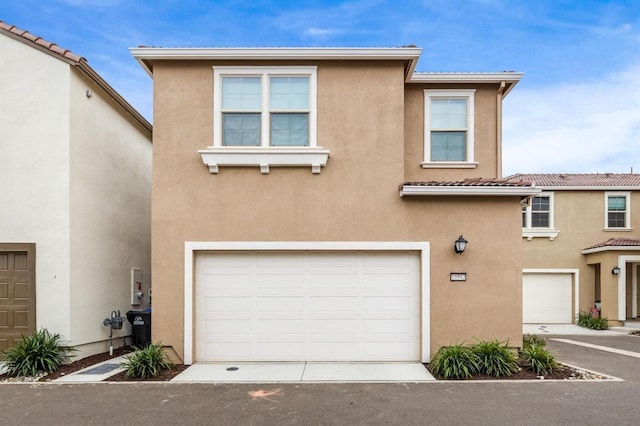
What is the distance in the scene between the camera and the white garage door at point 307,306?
28.0ft

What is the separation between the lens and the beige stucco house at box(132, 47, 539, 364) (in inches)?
332

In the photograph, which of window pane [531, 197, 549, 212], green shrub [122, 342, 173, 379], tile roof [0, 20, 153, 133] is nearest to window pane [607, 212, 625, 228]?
window pane [531, 197, 549, 212]

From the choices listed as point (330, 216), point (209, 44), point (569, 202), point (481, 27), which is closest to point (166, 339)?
point (330, 216)

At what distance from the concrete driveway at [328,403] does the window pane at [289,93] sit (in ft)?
17.8

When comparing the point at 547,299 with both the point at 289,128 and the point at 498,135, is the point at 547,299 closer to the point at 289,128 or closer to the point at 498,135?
the point at 498,135

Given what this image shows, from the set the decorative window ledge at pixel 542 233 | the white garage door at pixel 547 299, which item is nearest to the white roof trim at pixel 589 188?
the decorative window ledge at pixel 542 233

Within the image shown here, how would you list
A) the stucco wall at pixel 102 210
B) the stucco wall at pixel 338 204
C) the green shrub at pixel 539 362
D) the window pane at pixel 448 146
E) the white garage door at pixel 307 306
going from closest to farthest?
the green shrub at pixel 539 362
the stucco wall at pixel 338 204
the white garage door at pixel 307 306
the stucco wall at pixel 102 210
the window pane at pixel 448 146

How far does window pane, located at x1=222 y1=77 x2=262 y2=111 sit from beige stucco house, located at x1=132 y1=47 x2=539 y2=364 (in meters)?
0.03

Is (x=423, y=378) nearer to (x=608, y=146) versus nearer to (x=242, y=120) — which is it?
(x=242, y=120)

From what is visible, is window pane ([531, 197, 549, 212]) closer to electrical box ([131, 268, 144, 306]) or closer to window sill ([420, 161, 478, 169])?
window sill ([420, 161, 478, 169])

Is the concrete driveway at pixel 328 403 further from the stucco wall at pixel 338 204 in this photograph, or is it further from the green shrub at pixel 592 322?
the green shrub at pixel 592 322

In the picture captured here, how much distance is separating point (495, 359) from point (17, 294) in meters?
9.37

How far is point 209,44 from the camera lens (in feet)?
28.1

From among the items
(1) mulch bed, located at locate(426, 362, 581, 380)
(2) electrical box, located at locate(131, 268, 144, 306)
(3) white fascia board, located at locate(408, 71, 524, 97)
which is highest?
(3) white fascia board, located at locate(408, 71, 524, 97)
